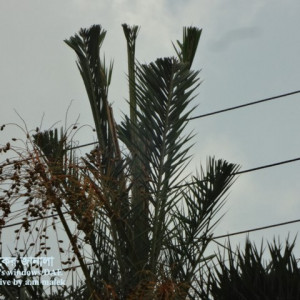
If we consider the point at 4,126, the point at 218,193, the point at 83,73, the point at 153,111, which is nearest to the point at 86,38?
the point at 83,73

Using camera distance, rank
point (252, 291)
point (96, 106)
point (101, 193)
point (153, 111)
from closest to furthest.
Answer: point (252, 291), point (101, 193), point (153, 111), point (96, 106)

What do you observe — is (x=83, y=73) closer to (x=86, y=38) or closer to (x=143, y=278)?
(x=86, y=38)

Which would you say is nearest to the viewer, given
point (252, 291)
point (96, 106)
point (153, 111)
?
point (252, 291)

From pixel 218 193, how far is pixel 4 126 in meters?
1.58

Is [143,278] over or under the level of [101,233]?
under

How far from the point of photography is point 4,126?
4.66m

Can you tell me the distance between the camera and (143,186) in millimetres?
5676

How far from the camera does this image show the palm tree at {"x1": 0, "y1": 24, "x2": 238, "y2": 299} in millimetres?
5098

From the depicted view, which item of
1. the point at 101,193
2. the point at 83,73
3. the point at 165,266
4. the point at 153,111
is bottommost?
the point at 165,266

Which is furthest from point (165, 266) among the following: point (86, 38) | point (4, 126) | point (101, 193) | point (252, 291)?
point (86, 38)

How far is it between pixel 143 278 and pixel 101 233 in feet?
1.43

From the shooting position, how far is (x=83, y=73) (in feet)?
20.8

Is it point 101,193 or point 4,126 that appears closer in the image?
point 4,126

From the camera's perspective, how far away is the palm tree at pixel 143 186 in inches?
201
